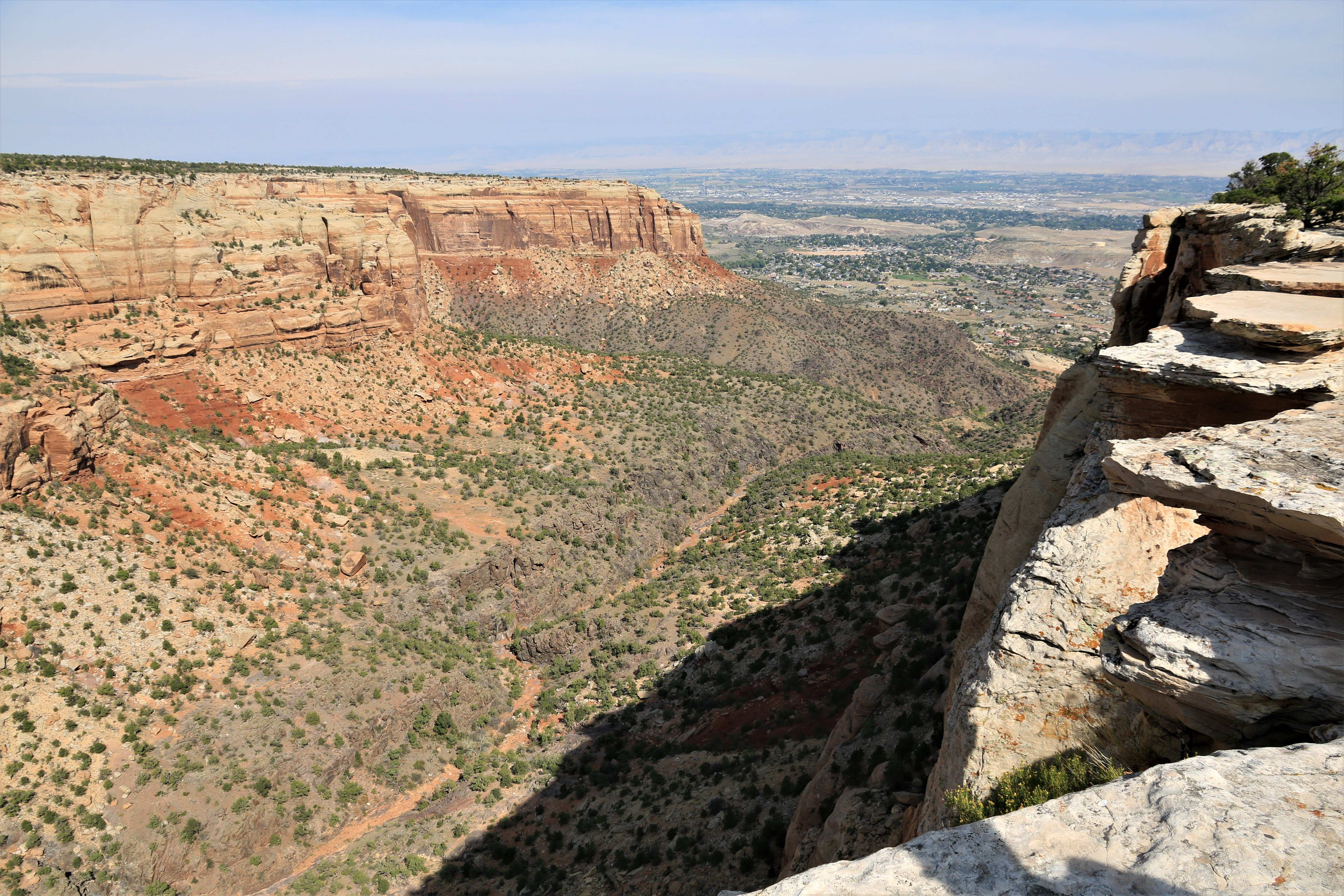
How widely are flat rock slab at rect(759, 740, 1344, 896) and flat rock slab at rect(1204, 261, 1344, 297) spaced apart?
10.5m

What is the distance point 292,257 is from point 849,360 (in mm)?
68435

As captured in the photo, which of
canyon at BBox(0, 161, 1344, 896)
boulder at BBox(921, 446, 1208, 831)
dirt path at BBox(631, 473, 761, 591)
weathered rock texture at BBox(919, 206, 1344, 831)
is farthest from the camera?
dirt path at BBox(631, 473, 761, 591)

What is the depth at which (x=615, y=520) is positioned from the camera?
45.7 metres

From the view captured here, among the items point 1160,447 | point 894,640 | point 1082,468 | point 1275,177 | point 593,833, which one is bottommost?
point 593,833

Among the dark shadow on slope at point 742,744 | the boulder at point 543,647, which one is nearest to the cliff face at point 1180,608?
the dark shadow on slope at point 742,744

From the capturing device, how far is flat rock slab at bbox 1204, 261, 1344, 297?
13.2m

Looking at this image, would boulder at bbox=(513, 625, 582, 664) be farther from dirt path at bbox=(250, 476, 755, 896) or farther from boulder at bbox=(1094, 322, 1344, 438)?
boulder at bbox=(1094, 322, 1344, 438)

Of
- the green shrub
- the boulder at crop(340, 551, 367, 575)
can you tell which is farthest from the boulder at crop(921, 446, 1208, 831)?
the boulder at crop(340, 551, 367, 575)

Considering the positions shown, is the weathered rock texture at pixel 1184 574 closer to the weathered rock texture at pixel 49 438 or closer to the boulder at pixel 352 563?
the boulder at pixel 352 563

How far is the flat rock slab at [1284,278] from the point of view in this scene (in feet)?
43.5

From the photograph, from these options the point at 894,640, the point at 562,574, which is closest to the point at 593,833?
the point at 894,640

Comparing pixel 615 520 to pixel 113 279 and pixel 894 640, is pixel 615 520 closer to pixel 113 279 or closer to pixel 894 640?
pixel 894 640

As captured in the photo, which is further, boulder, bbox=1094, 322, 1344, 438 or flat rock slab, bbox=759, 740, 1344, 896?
boulder, bbox=1094, 322, 1344, 438

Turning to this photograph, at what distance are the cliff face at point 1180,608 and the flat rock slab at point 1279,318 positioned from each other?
1.7 inches
